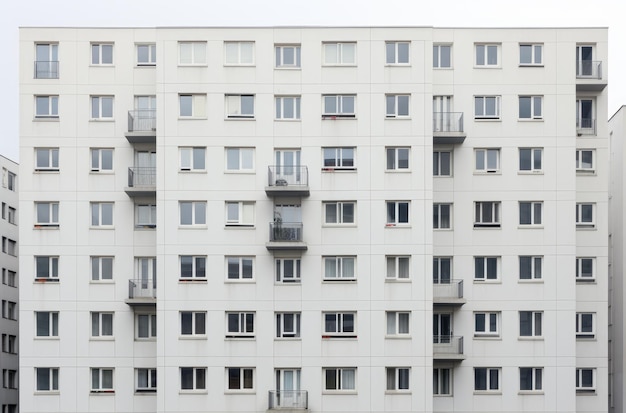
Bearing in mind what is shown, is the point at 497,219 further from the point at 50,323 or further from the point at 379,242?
the point at 50,323

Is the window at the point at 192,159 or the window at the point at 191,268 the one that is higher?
the window at the point at 192,159

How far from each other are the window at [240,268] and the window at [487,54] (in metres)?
17.2

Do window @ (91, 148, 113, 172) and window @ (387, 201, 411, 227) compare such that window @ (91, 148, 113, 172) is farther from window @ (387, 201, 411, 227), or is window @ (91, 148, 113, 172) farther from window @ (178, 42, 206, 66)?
window @ (387, 201, 411, 227)

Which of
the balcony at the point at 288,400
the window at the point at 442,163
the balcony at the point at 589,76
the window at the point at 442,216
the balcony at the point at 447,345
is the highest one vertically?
the balcony at the point at 589,76

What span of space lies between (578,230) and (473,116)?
29.4 ft

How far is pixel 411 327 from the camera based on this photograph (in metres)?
44.6

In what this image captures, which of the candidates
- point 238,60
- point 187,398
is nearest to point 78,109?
point 238,60

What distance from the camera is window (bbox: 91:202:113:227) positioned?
46.9m

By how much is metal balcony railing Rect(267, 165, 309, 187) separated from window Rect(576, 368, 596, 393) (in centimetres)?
1900

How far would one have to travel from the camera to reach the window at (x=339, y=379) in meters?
44.7

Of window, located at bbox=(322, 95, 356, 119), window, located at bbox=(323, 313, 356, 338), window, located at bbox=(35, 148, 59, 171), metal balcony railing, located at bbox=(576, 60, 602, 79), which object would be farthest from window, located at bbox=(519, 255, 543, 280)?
window, located at bbox=(35, 148, 59, 171)

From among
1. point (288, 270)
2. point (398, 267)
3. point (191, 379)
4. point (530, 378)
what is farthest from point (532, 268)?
point (191, 379)

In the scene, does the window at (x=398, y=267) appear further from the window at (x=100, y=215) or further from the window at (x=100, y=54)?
the window at (x=100, y=54)

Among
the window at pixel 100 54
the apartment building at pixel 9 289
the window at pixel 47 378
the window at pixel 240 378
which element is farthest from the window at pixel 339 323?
the apartment building at pixel 9 289
